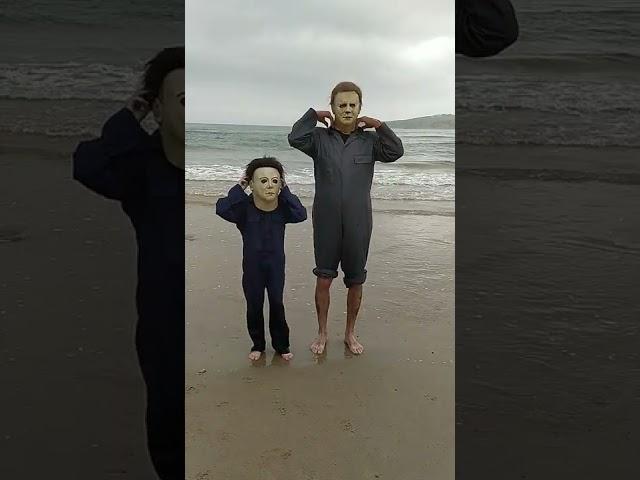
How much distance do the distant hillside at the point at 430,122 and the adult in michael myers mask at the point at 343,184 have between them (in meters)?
0.04

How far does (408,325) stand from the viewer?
1251 mm

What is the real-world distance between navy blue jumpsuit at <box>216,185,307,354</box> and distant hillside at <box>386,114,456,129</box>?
12.1 inches

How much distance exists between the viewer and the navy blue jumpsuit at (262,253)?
1.08 m

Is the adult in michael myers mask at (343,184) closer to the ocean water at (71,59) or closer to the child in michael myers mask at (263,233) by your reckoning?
the child in michael myers mask at (263,233)

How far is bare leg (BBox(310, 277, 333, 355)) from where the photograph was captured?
3.78 ft

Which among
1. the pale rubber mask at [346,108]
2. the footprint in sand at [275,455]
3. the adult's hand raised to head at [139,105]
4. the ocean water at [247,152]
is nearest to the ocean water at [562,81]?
the ocean water at [247,152]

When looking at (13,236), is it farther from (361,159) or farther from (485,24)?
(485,24)

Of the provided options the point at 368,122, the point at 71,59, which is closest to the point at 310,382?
the point at 368,122

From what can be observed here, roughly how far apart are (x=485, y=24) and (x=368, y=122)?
1.02 feet

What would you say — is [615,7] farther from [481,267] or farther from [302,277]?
[302,277]

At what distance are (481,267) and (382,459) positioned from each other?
0.57 metres

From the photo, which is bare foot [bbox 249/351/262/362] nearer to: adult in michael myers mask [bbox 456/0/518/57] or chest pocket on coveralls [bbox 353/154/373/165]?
chest pocket on coveralls [bbox 353/154/373/165]

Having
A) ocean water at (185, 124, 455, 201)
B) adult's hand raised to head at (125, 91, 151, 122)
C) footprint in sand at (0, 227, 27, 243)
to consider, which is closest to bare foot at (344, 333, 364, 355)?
ocean water at (185, 124, 455, 201)

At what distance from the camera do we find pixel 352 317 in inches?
45.2
